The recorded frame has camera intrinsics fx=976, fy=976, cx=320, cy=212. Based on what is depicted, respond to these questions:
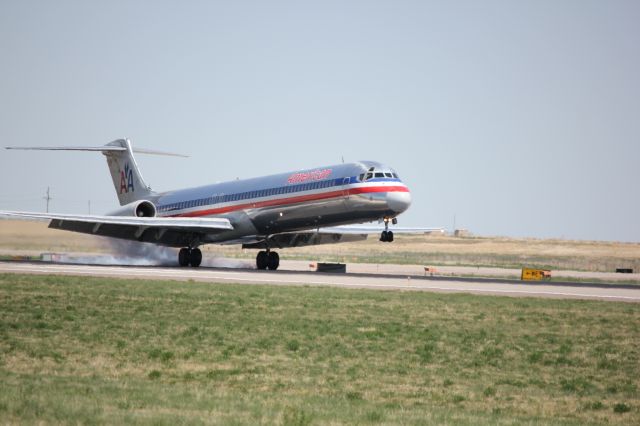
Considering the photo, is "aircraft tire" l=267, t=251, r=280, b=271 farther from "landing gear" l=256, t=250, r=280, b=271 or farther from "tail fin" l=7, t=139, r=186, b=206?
"tail fin" l=7, t=139, r=186, b=206

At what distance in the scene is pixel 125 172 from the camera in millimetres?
62500

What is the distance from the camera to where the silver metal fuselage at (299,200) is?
43.9m

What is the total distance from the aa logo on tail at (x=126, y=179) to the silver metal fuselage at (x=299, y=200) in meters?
7.50

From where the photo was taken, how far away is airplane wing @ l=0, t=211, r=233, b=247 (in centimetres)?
5000

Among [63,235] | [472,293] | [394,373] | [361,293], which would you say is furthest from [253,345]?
[63,235]

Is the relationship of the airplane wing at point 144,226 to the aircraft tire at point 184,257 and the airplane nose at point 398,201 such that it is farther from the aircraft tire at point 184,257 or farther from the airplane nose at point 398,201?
the airplane nose at point 398,201

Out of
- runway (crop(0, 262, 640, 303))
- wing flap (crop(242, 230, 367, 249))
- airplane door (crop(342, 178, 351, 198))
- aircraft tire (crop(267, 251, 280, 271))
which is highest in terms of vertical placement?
airplane door (crop(342, 178, 351, 198))

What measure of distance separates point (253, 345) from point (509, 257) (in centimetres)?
7296

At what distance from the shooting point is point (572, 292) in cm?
3825

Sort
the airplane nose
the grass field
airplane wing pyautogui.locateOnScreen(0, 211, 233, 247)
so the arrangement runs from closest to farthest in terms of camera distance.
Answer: the grass field, the airplane nose, airplane wing pyautogui.locateOnScreen(0, 211, 233, 247)

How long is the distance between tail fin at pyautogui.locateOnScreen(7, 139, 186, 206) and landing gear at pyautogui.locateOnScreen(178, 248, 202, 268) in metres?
9.45

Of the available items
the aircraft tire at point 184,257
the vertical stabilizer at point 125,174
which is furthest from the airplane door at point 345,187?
the vertical stabilizer at point 125,174

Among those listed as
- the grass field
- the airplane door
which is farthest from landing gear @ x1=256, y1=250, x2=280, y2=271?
the grass field

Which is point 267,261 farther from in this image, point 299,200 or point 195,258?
point 299,200
